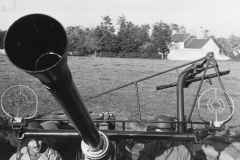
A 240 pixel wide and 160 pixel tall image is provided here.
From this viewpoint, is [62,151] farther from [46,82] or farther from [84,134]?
[46,82]

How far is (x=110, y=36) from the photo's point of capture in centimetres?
1475

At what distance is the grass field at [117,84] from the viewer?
14.3 metres

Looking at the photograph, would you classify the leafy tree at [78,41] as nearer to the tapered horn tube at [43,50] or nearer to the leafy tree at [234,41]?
the leafy tree at [234,41]

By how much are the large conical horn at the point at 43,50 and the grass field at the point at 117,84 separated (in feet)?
34.1

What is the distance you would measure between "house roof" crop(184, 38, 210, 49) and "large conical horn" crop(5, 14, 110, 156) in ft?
51.1

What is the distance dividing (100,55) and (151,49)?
3059 mm

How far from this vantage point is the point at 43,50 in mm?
2188

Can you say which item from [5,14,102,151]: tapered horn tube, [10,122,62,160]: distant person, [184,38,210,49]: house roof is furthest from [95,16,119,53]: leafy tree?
[5,14,102,151]: tapered horn tube

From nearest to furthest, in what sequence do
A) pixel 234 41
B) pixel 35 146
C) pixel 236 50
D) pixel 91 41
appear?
pixel 35 146 → pixel 91 41 → pixel 236 50 → pixel 234 41

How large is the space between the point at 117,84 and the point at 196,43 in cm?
471

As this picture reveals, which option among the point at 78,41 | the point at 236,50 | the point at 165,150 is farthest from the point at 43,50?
the point at 236,50

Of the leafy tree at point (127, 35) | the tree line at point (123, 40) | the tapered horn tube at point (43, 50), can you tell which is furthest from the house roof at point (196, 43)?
the tapered horn tube at point (43, 50)

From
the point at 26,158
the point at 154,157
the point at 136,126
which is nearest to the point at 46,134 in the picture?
the point at 26,158

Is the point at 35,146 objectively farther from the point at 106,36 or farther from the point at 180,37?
the point at 180,37
